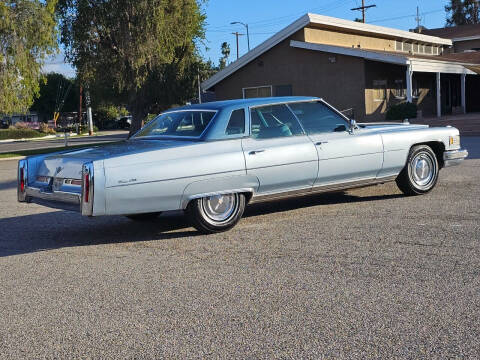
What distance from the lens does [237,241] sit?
6535 mm

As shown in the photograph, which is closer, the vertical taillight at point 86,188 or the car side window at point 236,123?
the vertical taillight at point 86,188

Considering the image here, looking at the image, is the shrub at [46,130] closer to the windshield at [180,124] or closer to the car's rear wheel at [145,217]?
the car's rear wheel at [145,217]

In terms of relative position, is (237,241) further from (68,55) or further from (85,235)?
(68,55)

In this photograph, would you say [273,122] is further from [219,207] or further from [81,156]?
[81,156]

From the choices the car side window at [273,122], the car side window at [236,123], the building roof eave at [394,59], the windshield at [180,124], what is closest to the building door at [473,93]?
the building roof eave at [394,59]

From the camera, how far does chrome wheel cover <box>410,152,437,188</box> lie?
863 centimetres

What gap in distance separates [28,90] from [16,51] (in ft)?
5.89

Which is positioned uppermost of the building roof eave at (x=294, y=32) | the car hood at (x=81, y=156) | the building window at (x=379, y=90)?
the building roof eave at (x=294, y=32)

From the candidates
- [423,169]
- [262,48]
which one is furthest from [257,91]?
[423,169]

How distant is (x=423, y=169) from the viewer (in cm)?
876

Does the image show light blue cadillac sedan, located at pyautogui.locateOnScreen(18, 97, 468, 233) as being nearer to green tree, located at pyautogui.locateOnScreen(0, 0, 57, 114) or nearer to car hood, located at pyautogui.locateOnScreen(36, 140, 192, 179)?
car hood, located at pyautogui.locateOnScreen(36, 140, 192, 179)

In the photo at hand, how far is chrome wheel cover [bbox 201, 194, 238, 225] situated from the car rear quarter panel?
0.19 metres

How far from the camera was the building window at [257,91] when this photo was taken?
3133cm

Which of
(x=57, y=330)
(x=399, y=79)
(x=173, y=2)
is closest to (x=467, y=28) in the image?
(x=399, y=79)
